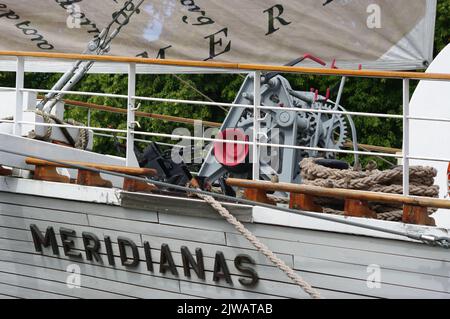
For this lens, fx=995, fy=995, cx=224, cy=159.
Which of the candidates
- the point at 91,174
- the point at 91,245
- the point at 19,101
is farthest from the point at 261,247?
the point at 19,101

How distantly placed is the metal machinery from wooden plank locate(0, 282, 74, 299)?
134 centimetres

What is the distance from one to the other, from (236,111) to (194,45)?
169 centimetres

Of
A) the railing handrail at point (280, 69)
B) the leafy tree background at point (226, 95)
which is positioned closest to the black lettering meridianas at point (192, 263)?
the railing handrail at point (280, 69)

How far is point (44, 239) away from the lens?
21.7ft

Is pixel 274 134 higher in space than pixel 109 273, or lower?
higher

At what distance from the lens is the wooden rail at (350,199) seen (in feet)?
18.4

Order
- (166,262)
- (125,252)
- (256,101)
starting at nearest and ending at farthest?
(256,101), (166,262), (125,252)

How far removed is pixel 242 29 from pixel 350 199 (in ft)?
10.5

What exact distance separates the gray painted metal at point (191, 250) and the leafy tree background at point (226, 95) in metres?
6.84

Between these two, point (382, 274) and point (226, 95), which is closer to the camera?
point (382, 274)

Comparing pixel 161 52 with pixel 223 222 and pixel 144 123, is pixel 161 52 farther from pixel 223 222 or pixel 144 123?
pixel 144 123

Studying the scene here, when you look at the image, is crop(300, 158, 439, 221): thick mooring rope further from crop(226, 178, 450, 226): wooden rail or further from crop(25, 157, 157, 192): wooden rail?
crop(25, 157, 157, 192): wooden rail

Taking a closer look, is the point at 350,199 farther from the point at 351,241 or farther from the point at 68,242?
the point at 68,242

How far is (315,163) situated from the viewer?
21.0 feet
